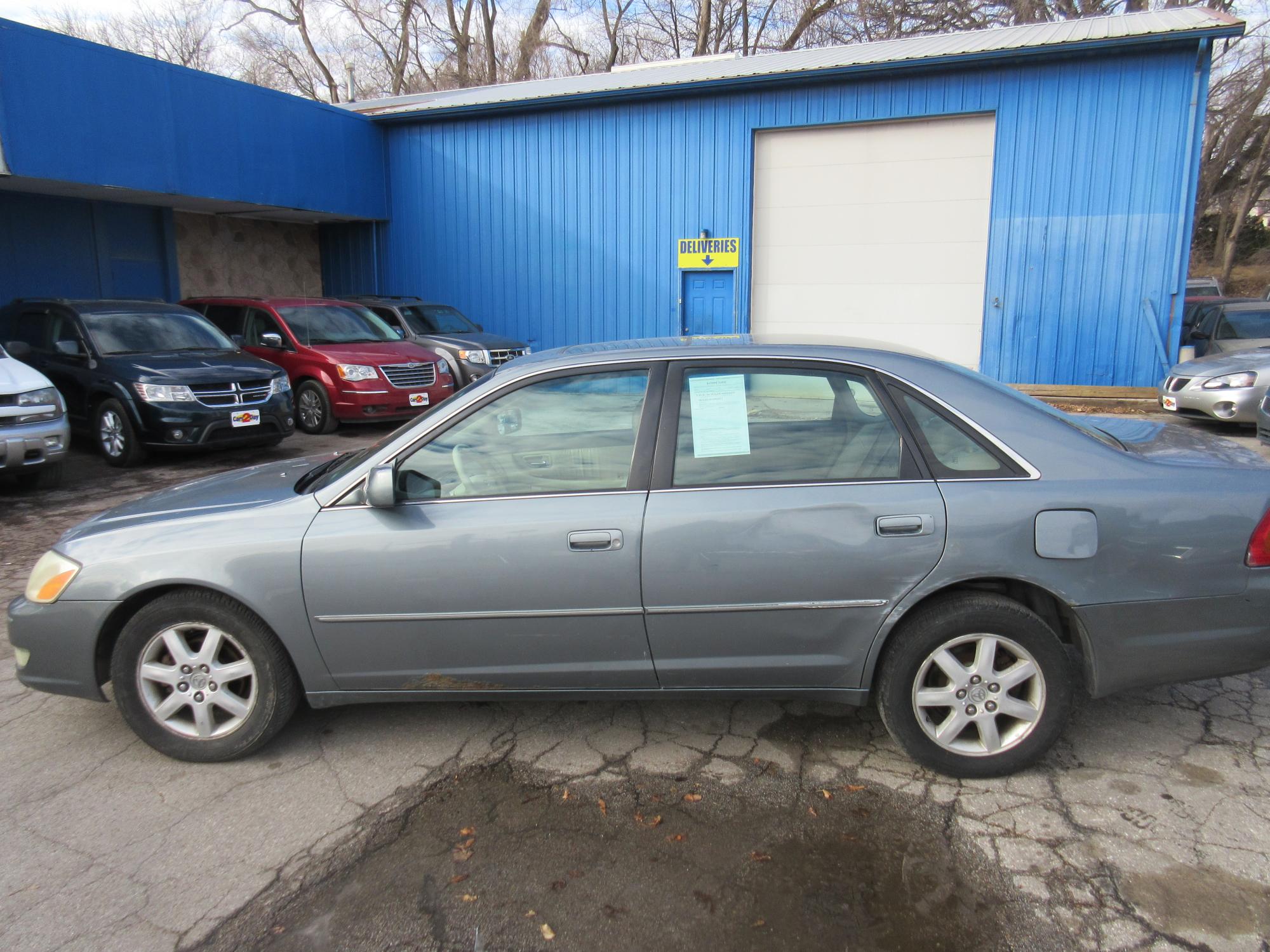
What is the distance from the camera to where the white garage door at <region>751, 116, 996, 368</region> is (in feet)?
48.9

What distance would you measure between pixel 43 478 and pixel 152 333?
2134 mm

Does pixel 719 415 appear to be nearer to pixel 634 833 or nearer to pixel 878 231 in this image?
pixel 634 833

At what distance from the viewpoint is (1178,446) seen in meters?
3.51

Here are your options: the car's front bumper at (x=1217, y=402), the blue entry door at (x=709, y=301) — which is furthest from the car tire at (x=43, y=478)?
the car's front bumper at (x=1217, y=402)

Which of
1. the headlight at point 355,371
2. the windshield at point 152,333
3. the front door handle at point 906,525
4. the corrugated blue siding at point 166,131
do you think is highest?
the corrugated blue siding at point 166,131

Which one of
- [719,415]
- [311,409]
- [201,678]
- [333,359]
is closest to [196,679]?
[201,678]

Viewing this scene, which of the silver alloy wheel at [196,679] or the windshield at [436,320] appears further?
the windshield at [436,320]

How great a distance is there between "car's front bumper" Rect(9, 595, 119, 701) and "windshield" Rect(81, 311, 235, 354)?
7.22 metres

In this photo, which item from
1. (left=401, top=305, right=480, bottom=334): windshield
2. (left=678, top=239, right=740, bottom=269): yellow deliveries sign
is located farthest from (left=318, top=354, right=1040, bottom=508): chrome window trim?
(left=678, top=239, right=740, bottom=269): yellow deliveries sign

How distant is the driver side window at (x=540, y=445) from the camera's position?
10.9 ft

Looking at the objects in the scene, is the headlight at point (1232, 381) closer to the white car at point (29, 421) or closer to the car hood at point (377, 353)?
the car hood at point (377, 353)

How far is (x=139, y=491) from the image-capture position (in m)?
8.52

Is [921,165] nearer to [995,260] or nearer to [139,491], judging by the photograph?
[995,260]

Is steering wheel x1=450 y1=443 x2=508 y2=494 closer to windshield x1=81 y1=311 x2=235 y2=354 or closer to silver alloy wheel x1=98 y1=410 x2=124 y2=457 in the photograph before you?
silver alloy wheel x1=98 y1=410 x2=124 y2=457
